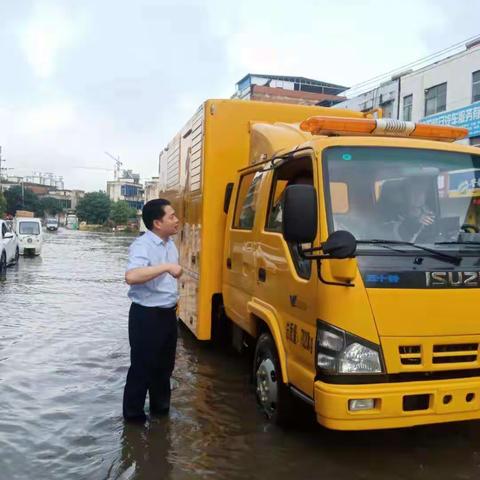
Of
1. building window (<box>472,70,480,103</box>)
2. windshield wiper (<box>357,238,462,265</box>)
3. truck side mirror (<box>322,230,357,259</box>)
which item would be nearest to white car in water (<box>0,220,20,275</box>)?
windshield wiper (<box>357,238,462,265</box>)

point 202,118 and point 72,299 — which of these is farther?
point 72,299

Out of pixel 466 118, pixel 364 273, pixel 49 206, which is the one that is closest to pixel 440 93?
pixel 466 118

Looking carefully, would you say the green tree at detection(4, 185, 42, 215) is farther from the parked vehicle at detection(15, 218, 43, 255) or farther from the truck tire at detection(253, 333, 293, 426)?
the truck tire at detection(253, 333, 293, 426)

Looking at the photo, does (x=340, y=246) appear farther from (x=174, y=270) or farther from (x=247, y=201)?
(x=247, y=201)

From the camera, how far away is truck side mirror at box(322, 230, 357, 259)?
10.7 feet

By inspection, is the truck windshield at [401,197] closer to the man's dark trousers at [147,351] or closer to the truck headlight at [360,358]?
the truck headlight at [360,358]

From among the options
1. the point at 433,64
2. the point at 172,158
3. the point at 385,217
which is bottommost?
the point at 385,217

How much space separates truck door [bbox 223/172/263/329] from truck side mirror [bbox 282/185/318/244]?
4.25ft

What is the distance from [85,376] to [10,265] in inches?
511

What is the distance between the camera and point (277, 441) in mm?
4316

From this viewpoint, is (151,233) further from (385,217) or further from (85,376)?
(85,376)

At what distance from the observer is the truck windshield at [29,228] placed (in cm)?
2252

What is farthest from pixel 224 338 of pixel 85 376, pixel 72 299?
pixel 72 299

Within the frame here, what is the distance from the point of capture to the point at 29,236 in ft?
72.9
